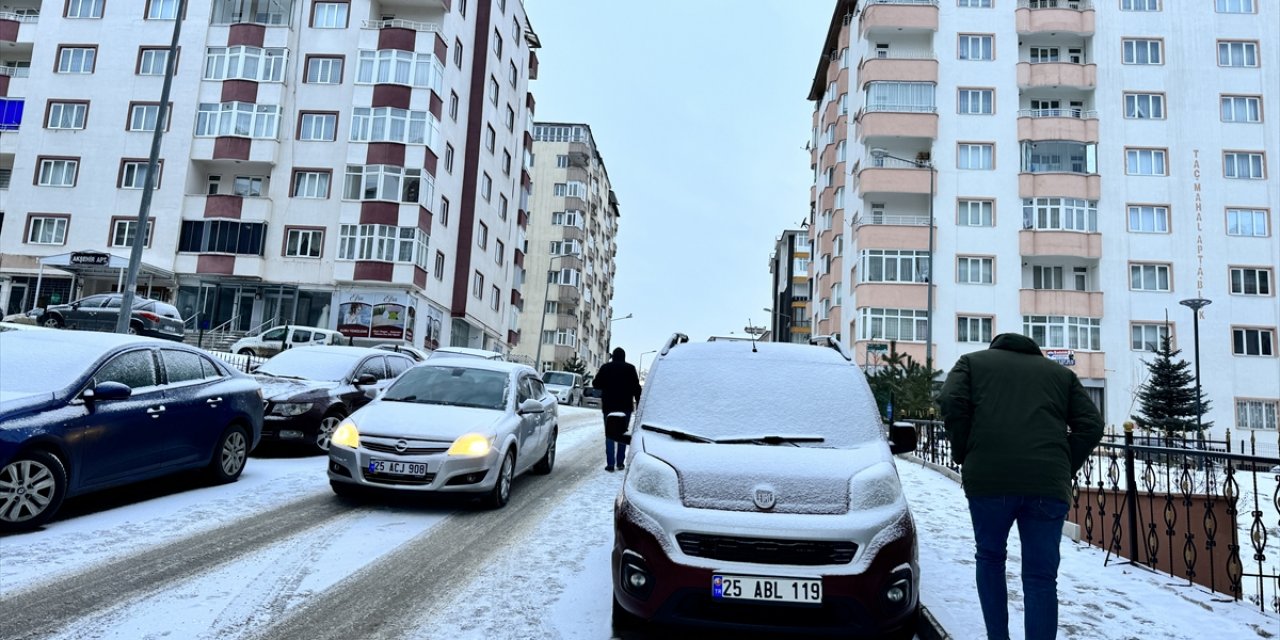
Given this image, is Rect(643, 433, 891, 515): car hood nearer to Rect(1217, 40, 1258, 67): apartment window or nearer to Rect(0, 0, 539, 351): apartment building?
Rect(0, 0, 539, 351): apartment building

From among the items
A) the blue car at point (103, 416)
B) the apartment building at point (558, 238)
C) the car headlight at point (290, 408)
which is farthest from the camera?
the apartment building at point (558, 238)

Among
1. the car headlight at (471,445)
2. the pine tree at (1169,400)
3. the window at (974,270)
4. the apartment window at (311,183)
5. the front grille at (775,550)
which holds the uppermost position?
the apartment window at (311,183)

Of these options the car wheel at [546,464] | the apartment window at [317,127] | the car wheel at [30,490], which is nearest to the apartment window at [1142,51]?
the apartment window at [317,127]

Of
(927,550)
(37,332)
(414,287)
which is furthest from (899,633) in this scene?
(414,287)

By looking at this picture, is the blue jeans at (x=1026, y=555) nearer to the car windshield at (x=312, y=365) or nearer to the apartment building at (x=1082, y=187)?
the car windshield at (x=312, y=365)

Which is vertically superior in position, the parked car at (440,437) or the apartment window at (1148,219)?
the apartment window at (1148,219)

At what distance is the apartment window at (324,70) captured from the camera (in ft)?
124

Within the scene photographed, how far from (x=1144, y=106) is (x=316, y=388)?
41.8 metres

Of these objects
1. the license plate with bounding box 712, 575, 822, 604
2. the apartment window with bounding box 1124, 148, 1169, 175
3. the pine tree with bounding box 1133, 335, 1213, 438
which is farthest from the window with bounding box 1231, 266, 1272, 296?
the license plate with bounding box 712, 575, 822, 604

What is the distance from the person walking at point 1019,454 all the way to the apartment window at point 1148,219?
40052 millimetres

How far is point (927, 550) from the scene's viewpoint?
711 cm

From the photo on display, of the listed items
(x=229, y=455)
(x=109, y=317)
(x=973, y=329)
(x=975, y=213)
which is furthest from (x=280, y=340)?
(x=975, y=213)

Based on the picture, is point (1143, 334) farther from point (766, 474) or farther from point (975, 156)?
point (766, 474)

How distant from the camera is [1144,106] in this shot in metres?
38.9
